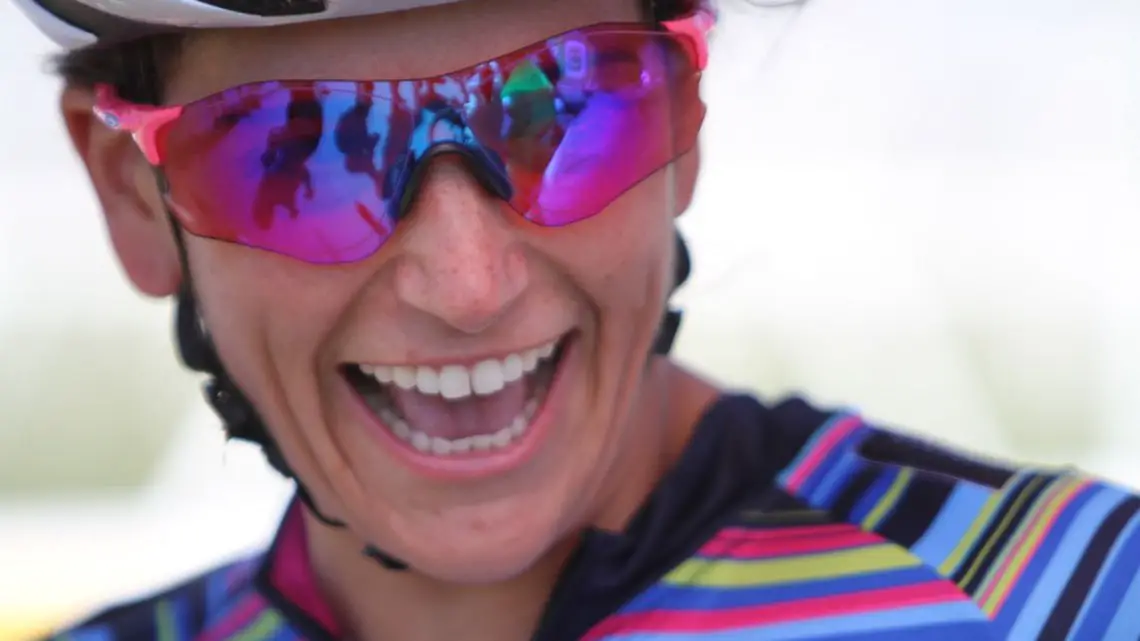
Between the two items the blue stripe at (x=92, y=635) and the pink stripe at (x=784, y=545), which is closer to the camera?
the pink stripe at (x=784, y=545)

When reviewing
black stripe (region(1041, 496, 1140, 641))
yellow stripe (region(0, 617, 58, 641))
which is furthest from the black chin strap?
yellow stripe (region(0, 617, 58, 641))

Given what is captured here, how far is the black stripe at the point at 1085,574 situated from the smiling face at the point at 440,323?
1.10 feet

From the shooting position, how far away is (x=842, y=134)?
5.84ft

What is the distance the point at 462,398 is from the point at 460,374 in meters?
0.07

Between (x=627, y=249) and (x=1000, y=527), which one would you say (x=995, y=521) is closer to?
(x=1000, y=527)

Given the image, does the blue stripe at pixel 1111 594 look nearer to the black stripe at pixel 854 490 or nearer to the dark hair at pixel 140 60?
the black stripe at pixel 854 490

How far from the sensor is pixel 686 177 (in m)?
0.86

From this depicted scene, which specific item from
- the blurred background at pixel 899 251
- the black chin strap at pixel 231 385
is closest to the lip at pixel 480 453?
the black chin strap at pixel 231 385

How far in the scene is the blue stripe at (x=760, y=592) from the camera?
0.73m

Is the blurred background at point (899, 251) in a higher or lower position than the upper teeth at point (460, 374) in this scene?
lower

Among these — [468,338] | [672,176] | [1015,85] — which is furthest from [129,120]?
[1015,85]

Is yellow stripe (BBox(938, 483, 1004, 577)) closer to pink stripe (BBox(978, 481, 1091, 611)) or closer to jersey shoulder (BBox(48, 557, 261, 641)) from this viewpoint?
pink stripe (BBox(978, 481, 1091, 611))

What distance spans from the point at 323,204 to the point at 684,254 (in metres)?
0.38

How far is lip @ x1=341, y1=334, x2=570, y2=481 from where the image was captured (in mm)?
721
